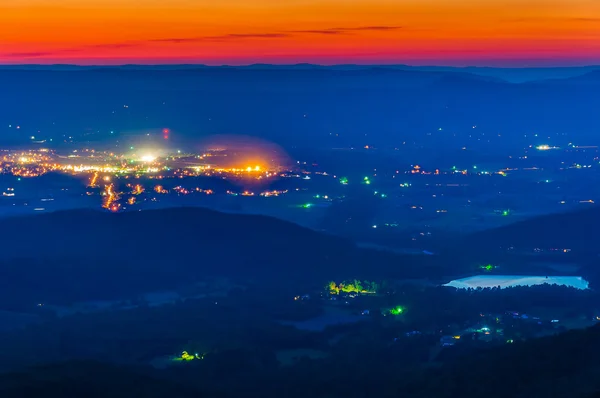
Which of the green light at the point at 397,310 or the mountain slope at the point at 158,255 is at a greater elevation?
the mountain slope at the point at 158,255

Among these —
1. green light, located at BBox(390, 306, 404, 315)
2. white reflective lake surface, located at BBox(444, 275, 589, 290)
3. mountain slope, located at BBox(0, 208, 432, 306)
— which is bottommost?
green light, located at BBox(390, 306, 404, 315)

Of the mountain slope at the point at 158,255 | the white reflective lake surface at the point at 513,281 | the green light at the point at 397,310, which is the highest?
the mountain slope at the point at 158,255

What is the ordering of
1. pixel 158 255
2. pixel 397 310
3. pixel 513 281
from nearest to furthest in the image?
pixel 397 310 → pixel 513 281 → pixel 158 255

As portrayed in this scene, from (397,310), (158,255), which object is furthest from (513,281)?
(158,255)

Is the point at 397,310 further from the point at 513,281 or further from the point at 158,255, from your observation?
the point at 158,255

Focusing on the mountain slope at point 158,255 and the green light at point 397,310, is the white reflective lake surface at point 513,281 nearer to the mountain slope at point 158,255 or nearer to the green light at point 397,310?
the mountain slope at point 158,255

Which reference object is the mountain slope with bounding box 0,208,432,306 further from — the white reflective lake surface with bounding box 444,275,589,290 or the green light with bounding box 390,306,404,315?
the green light with bounding box 390,306,404,315

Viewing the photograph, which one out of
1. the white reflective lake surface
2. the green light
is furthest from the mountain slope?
the green light

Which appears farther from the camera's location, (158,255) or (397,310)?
(158,255)

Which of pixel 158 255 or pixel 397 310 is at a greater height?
pixel 158 255

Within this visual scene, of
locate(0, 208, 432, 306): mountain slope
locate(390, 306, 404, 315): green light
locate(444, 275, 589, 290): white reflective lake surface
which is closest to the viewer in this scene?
locate(390, 306, 404, 315): green light

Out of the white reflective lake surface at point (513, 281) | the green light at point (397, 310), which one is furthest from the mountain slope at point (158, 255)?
the green light at point (397, 310)

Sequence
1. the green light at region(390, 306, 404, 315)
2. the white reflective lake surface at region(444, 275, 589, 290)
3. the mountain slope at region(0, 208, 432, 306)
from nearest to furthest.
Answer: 1. the green light at region(390, 306, 404, 315)
2. the mountain slope at region(0, 208, 432, 306)
3. the white reflective lake surface at region(444, 275, 589, 290)

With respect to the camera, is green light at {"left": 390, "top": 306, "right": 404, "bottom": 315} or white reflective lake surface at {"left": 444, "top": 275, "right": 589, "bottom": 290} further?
white reflective lake surface at {"left": 444, "top": 275, "right": 589, "bottom": 290}
